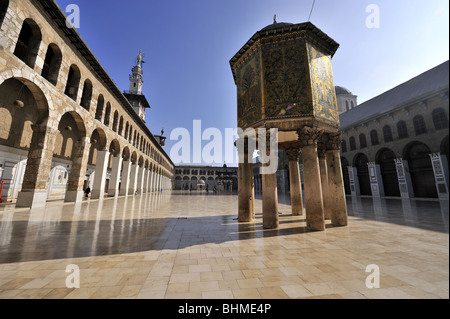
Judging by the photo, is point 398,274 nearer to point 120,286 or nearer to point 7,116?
point 120,286

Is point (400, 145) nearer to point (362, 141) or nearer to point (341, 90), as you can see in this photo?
point (362, 141)

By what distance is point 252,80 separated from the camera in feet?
25.2

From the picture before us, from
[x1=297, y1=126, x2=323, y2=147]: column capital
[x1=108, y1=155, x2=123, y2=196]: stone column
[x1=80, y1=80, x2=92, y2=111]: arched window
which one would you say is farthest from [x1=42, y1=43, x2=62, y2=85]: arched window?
[x1=297, y1=126, x2=323, y2=147]: column capital

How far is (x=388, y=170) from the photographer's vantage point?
66.4ft

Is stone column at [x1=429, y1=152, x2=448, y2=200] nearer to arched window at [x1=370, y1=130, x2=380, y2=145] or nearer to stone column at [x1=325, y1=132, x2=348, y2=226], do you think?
arched window at [x1=370, y1=130, x2=380, y2=145]

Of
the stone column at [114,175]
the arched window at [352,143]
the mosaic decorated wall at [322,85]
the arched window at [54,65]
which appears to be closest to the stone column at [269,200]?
the mosaic decorated wall at [322,85]

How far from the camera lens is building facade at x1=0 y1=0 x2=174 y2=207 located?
9.53 m

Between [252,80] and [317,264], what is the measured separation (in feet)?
21.9

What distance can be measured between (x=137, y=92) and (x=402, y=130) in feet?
150

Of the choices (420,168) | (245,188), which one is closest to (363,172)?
(420,168)

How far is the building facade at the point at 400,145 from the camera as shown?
15820mm

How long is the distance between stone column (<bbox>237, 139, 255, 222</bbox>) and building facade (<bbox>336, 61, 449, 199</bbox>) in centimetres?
1484

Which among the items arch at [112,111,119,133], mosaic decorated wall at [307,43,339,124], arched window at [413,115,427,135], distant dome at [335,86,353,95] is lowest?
mosaic decorated wall at [307,43,339,124]
